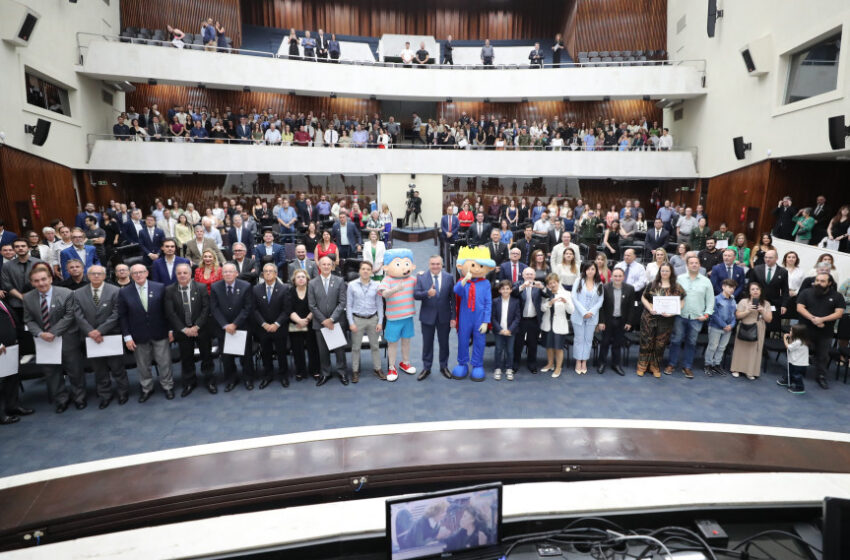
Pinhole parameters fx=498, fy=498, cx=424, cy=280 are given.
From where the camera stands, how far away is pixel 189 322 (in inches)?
237

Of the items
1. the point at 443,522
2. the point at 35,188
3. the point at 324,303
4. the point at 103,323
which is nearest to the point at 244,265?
the point at 324,303

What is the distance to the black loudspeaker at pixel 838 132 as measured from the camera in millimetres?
9789

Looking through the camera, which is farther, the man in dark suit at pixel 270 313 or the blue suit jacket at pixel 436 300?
the blue suit jacket at pixel 436 300

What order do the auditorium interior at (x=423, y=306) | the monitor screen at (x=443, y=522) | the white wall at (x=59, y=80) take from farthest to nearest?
1. the white wall at (x=59, y=80)
2. the auditorium interior at (x=423, y=306)
3. the monitor screen at (x=443, y=522)

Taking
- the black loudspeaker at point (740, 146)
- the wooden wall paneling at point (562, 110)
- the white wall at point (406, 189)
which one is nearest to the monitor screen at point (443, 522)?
the black loudspeaker at point (740, 146)

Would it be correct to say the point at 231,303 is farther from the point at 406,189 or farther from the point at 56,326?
the point at 406,189

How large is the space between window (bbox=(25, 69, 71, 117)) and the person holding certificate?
1479 cm

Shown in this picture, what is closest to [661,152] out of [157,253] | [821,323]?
[821,323]

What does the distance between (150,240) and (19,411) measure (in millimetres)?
5127

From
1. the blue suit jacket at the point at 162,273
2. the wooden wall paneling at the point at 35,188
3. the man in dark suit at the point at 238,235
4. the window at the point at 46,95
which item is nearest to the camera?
the blue suit jacket at the point at 162,273

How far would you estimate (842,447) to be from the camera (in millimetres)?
3127

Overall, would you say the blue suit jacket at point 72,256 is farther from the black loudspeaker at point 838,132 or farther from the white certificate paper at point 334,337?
the black loudspeaker at point 838,132

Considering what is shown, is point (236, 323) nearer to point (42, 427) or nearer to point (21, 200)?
point (42, 427)

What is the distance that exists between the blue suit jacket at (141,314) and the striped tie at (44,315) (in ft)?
2.35
